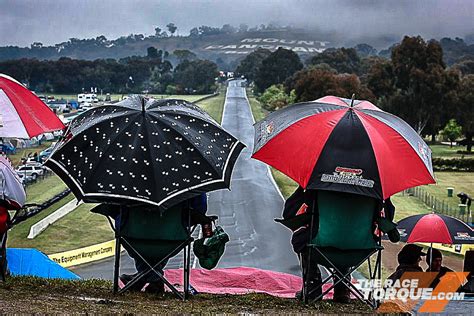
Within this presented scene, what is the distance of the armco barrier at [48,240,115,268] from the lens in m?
19.3

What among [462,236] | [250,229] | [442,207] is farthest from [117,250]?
[442,207]

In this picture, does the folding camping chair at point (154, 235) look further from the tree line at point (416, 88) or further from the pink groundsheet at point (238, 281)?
the tree line at point (416, 88)

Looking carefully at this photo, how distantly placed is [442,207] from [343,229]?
973 inches

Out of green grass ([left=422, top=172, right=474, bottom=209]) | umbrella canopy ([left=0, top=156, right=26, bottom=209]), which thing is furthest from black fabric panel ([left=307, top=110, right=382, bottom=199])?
green grass ([left=422, top=172, right=474, bottom=209])

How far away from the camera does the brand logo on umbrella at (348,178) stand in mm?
5352

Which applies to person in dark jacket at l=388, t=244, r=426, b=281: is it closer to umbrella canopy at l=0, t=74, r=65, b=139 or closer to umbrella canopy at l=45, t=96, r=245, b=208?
umbrella canopy at l=45, t=96, r=245, b=208

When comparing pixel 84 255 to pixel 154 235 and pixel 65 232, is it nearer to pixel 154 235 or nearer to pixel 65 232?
pixel 65 232

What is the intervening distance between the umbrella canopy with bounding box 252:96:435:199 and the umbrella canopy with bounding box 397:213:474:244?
2.44 meters

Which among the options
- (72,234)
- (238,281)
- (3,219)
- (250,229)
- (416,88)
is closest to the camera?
(3,219)

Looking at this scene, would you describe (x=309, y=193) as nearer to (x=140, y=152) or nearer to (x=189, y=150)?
(x=189, y=150)

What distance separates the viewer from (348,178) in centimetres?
536

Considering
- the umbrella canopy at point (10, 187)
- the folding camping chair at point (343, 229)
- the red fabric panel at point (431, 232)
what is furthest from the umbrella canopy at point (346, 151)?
the red fabric panel at point (431, 232)

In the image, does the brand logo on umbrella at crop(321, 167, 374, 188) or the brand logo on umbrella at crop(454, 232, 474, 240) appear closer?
the brand logo on umbrella at crop(321, 167, 374, 188)

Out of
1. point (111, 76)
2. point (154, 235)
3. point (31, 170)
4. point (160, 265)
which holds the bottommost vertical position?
point (31, 170)
